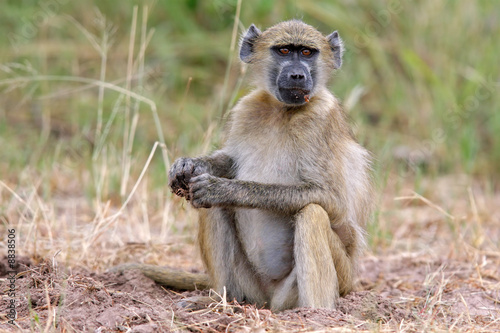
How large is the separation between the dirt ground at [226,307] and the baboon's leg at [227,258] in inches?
12.2

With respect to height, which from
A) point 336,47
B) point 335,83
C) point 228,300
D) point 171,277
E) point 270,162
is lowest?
point 228,300

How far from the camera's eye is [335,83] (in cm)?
891

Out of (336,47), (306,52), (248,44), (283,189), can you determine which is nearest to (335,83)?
(336,47)

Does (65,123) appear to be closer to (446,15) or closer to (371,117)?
(371,117)

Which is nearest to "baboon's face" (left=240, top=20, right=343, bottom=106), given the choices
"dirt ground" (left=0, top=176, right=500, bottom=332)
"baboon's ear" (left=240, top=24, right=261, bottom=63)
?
"baboon's ear" (left=240, top=24, right=261, bottom=63)

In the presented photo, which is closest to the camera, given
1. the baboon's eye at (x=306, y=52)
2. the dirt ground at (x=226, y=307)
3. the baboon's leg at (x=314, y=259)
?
the dirt ground at (x=226, y=307)

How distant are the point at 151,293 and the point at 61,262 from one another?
0.75 meters

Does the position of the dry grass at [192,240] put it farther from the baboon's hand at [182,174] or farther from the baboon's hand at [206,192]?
the baboon's hand at [206,192]

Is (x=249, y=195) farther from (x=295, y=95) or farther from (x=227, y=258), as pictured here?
(x=295, y=95)

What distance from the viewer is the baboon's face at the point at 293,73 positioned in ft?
15.4

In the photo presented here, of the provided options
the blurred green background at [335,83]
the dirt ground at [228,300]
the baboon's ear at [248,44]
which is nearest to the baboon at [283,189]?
the baboon's ear at [248,44]

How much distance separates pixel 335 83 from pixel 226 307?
537 centimetres

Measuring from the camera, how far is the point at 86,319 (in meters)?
3.78

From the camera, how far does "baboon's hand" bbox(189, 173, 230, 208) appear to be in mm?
4387
